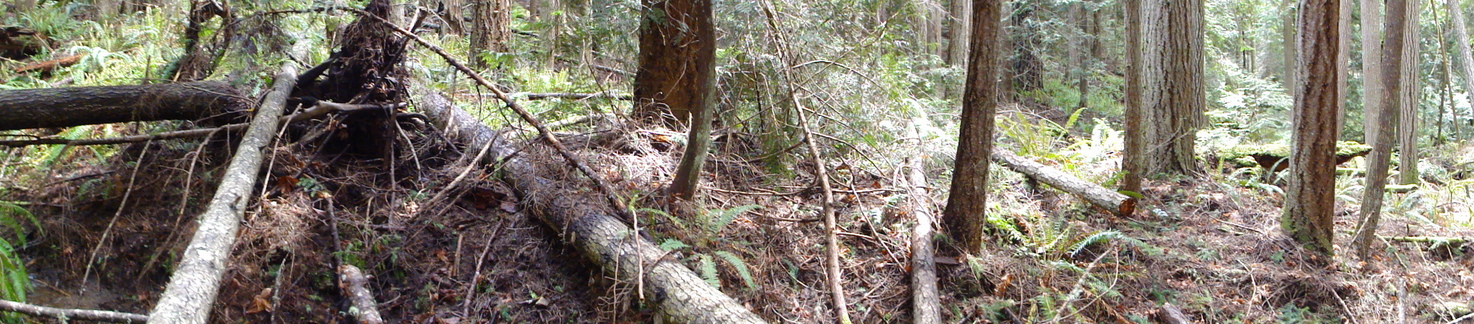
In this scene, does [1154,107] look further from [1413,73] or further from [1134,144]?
[1413,73]

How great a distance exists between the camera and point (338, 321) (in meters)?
4.00

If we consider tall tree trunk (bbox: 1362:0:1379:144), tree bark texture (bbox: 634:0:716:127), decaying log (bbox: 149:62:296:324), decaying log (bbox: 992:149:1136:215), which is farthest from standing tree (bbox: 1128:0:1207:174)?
decaying log (bbox: 149:62:296:324)

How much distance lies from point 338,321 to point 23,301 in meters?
1.29

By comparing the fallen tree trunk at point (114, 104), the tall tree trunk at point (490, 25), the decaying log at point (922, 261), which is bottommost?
the decaying log at point (922, 261)

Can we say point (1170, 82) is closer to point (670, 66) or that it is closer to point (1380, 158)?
point (1380, 158)

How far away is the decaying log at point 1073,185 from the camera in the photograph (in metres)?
6.41

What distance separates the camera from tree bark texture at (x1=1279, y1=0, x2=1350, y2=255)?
5.44 metres

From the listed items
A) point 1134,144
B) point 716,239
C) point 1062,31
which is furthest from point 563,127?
point 1062,31

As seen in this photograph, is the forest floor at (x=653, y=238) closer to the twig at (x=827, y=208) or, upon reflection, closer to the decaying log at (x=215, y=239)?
the twig at (x=827, y=208)

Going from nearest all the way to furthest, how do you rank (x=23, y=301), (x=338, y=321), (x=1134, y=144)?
(x=23, y=301) → (x=338, y=321) → (x=1134, y=144)

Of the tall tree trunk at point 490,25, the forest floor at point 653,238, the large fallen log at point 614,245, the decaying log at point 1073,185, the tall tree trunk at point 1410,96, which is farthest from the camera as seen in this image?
the tall tree trunk at point 1410,96

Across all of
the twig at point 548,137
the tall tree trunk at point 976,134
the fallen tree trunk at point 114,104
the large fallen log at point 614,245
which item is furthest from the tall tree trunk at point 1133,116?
the fallen tree trunk at point 114,104

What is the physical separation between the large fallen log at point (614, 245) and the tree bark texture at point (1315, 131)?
4.65 m

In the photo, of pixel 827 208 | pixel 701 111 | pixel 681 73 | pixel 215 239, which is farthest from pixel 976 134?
pixel 215 239
